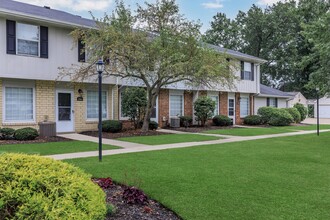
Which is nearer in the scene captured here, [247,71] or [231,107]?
[231,107]

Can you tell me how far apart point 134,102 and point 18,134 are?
6.40 m

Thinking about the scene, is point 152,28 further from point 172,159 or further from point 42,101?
point 172,159

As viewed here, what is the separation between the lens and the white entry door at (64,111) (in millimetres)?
16344

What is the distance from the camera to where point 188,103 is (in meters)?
23.3

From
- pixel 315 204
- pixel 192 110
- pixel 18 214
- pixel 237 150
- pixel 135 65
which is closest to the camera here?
pixel 18 214

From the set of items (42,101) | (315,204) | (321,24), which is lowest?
(315,204)

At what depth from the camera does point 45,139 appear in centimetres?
1391

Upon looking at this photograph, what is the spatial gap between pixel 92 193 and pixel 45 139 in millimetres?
11608

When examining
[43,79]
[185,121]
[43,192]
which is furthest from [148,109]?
[43,192]

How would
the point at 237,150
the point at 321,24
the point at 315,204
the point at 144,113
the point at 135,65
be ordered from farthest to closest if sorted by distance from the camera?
1. the point at 144,113
2. the point at 135,65
3. the point at 321,24
4. the point at 237,150
5. the point at 315,204

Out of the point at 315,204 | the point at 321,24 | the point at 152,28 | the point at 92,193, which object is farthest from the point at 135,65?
the point at 92,193

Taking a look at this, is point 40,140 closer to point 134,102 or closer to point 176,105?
point 134,102

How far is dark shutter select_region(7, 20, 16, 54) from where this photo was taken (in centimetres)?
1408

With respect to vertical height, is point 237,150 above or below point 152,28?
below
